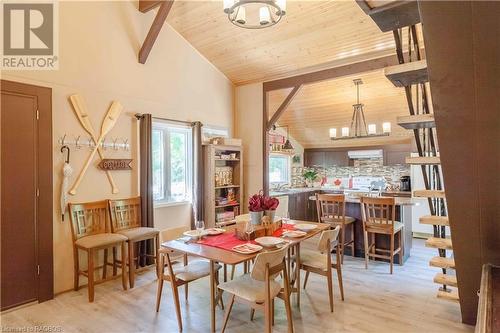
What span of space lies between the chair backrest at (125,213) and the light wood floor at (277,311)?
71 centimetres

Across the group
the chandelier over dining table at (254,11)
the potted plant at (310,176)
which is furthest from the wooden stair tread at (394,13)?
the potted plant at (310,176)

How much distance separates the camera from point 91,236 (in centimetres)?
356

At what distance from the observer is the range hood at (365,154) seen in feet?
23.3

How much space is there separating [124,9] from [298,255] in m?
3.81

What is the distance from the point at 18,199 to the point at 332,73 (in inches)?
171

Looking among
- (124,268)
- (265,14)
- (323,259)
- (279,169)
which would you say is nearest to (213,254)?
(323,259)

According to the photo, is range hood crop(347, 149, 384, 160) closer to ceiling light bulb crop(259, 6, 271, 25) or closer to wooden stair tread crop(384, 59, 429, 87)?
ceiling light bulb crop(259, 6, 271, 25)

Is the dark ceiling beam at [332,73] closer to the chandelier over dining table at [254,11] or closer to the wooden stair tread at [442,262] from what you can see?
the chandelier over dining table at [254,11]

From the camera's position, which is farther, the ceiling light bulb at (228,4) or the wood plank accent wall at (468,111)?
the ceiling light bulb at (228,4)

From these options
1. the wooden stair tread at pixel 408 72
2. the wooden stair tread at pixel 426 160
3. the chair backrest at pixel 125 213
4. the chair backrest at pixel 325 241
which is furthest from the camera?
the chair backrest at pixel 125 213

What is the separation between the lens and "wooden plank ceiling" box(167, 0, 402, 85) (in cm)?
388

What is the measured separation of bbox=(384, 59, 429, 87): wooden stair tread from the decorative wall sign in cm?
338

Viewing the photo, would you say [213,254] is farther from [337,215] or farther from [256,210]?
[337,215]

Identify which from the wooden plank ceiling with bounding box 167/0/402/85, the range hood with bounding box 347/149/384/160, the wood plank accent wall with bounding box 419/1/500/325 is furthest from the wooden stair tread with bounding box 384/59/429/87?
the range hood with bounding box 347/149/384/160
